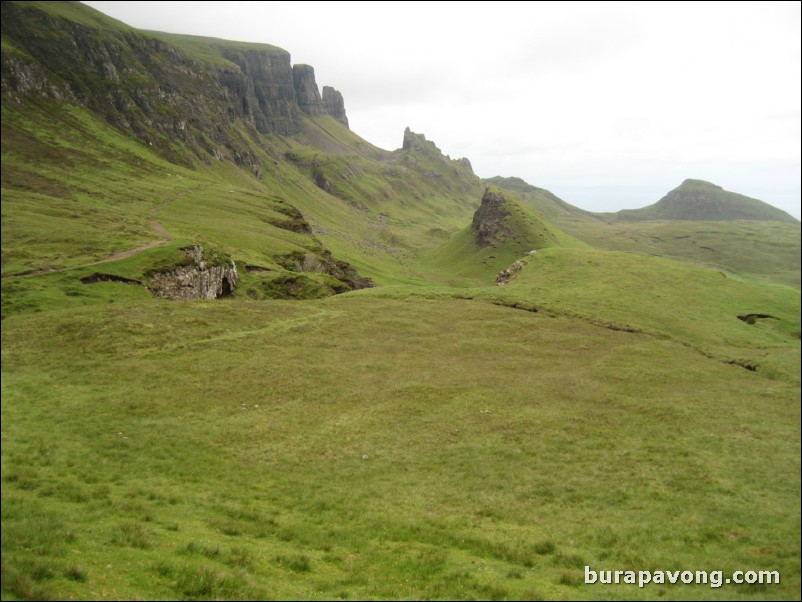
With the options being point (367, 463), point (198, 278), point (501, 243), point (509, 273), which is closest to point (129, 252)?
point (198, 278)

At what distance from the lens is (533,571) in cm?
1947

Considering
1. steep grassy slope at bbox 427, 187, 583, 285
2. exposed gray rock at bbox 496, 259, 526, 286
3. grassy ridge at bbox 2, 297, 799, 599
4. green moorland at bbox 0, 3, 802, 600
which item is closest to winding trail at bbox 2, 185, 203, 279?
green moorland at bbox 0, 3, 802, 600

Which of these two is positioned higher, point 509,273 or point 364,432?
point 509,273

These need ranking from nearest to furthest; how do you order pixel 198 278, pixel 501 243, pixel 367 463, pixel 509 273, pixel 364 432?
pixel 367 463 → pixel 364 432 → pixel 198 278 → pixel 509 273 → pixel 501 243

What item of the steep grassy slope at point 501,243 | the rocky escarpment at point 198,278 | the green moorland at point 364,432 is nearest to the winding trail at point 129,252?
the green moorland at point 364,432

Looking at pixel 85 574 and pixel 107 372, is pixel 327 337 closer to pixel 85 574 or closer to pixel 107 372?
pixel 107 372

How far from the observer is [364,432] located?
119 feet

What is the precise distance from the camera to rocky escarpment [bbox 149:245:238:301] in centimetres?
6444

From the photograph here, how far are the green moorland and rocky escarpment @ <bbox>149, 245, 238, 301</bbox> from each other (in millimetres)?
2037

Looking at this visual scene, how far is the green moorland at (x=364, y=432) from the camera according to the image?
707 inches

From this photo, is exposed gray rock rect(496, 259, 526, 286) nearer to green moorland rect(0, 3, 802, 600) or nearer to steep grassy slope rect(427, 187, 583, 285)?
green moorland rect(0, 3, 802, 600)

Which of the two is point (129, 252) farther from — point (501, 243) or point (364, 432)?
point (501, 243)

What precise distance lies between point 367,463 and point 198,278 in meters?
51.6

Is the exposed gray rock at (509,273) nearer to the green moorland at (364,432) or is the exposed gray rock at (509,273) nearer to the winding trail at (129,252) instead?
the green moorland at (364,432)
